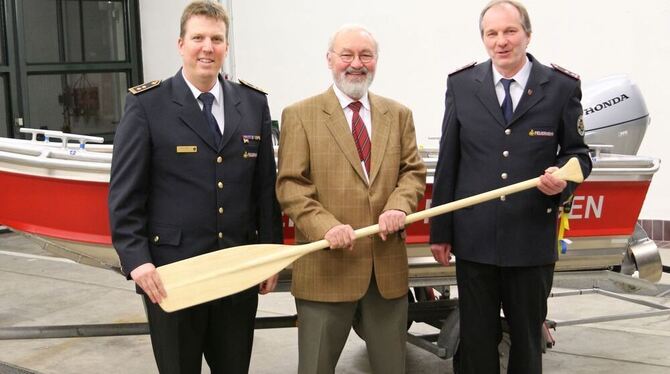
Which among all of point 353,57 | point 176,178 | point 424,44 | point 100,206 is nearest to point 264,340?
point 100,206

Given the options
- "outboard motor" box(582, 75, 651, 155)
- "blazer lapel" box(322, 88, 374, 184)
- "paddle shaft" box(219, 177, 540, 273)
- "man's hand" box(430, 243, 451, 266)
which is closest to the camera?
"paddle shaft" box(219, 177, 540, 273)

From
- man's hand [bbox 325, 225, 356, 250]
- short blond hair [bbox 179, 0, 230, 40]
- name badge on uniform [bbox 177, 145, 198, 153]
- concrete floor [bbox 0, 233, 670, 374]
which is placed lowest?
concrete floor [bbox 0, 233, 670, 374]

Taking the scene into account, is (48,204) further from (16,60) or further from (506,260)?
(16,60)

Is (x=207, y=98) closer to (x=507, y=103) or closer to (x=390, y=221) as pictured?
(x=390, y=221)

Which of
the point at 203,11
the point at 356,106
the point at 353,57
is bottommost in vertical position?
the point at 356,106

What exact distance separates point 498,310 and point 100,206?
1.56m

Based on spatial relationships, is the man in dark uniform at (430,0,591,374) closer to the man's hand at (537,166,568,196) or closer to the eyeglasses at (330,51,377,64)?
the man's hand at (537,166,568,196)

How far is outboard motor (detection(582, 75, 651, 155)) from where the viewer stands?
4098 millimetres

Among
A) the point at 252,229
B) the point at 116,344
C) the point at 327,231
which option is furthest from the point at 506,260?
the point at 116,344

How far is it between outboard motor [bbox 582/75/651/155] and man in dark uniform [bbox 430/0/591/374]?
4.98ft

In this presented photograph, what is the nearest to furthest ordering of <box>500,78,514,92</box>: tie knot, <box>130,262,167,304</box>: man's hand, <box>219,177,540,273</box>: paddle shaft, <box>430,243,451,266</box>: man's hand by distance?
1. <box>130,262,167,304</box>: man's hand
2. <box>219,177,540,273</box>: paddle shaft
3. <box>500,78,514,92</box>: tie knot
4. <box>430,243,451,266</box>: man's hand

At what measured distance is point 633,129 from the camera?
4.13 m

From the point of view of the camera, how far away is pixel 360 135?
2586 mm

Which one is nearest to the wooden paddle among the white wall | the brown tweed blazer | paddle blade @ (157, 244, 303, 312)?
paddle blade @ (157, 244, 303, 312)
